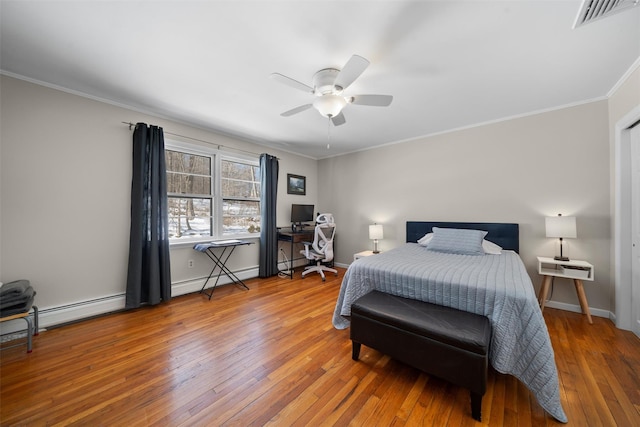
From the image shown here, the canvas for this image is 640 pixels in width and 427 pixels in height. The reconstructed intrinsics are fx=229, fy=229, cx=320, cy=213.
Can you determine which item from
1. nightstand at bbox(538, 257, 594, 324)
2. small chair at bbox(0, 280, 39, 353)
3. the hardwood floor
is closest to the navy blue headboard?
nightstand at bbox(538, 257, 594, 324)

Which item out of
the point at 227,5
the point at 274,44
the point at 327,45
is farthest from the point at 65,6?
the point at 327,45

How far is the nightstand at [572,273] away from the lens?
2.46 metres

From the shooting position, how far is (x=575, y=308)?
274cm

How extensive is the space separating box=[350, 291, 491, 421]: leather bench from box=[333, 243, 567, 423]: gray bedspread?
11cm

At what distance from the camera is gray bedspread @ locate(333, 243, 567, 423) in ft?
4.59

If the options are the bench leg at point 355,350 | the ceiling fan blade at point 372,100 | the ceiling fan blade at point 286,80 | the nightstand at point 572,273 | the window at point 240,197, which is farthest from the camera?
the window at point 240,197

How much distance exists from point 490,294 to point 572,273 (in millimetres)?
1780

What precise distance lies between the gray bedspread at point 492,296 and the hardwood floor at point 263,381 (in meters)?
0.20

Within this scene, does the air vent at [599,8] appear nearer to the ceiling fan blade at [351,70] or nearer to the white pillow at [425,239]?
the ceiling fan blade at [351,70]

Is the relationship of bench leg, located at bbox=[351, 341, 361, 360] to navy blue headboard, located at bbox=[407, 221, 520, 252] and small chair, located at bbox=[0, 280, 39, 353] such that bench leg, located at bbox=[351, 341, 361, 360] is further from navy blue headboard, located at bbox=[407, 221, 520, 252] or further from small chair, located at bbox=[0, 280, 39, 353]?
small chair, located at bbox=[0, 280, 39, 353]

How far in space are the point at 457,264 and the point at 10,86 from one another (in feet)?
15.3

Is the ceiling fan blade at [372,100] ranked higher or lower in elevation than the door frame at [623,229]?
higher

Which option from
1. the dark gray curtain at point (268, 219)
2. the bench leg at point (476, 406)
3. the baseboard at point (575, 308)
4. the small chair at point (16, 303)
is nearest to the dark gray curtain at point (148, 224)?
the small chair at point (16, 303)

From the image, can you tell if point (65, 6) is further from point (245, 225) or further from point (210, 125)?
point (245, 225)
